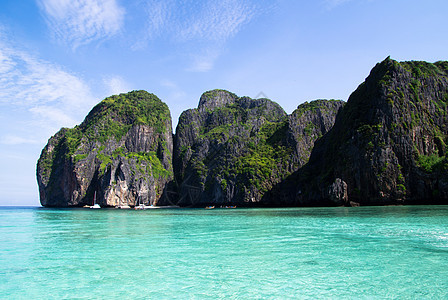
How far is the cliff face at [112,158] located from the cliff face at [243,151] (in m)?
12.8

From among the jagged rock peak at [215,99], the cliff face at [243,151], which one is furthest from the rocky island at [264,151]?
the jagged rock peak at [215,99]

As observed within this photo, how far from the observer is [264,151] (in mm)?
132125

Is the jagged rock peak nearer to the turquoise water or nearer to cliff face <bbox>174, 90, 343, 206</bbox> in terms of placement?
cliff face <bbox>174, 90, 343, 206</bbox>

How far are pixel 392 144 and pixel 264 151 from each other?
60120mm

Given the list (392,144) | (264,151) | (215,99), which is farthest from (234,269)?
(215,99)

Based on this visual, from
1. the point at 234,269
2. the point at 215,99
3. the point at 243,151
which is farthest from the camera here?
the point at 215,99

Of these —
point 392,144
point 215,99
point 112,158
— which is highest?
point 215,99

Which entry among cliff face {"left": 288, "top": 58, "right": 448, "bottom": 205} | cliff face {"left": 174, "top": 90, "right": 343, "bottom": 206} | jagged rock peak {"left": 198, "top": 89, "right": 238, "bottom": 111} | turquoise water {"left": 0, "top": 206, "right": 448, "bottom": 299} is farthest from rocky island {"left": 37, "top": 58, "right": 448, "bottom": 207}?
turquoise water {"left": 0, "top": 206, "right": 448, "bottom": 299}

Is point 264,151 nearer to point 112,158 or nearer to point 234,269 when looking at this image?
point 112,158

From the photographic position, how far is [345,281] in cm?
1008

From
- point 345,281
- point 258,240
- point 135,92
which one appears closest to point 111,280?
point 345,281

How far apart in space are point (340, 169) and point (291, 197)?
26.8 metres

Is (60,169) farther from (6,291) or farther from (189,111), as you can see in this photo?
(6,291)

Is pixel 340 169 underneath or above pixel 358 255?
above
